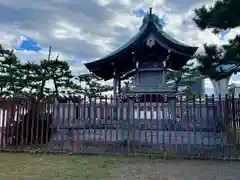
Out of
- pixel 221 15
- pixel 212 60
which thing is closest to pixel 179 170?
pixel 212 60

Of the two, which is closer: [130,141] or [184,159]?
[184,159]

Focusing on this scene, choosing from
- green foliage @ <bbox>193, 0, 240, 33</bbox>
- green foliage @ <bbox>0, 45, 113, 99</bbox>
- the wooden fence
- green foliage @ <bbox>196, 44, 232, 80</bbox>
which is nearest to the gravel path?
the wooden fence

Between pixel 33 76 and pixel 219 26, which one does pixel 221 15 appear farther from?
pixel 33 76

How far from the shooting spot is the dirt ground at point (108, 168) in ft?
14.8

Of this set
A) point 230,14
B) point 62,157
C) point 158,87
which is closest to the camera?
point 230,14

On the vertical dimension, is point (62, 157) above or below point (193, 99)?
below

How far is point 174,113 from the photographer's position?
7.01 metres

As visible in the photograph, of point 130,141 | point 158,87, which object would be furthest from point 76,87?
point 130,141

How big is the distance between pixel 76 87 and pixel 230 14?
17.1m

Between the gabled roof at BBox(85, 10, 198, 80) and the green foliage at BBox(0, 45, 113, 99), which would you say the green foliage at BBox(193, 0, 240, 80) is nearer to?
the gabled roof at BBox(85, 10, 198, 80)

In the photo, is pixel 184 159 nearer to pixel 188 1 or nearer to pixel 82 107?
pixel 82 107

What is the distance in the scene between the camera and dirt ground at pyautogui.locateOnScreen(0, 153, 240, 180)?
4496 millimetres

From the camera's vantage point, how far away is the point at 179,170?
5.04 m

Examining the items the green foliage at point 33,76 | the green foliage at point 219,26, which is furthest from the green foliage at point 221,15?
the green foliage at point 33,76
